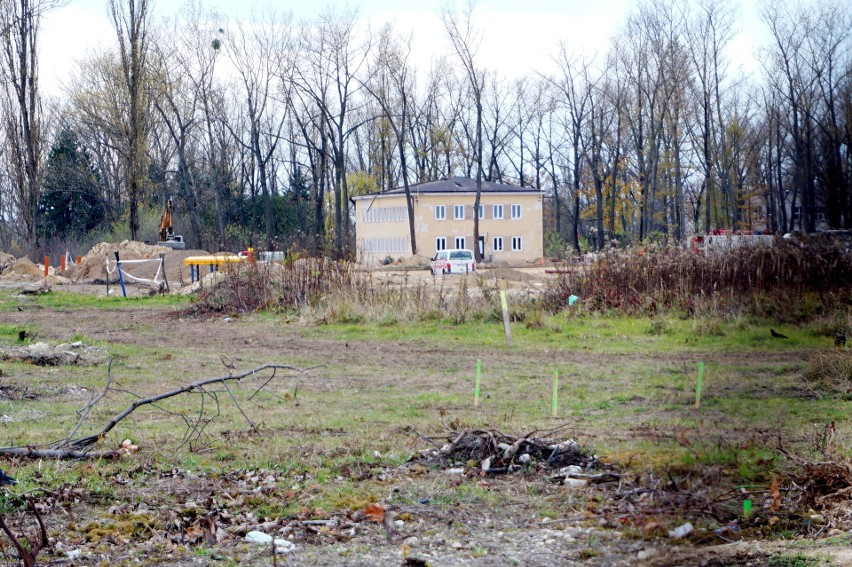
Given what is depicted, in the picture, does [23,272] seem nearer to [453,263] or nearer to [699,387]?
[453,263]

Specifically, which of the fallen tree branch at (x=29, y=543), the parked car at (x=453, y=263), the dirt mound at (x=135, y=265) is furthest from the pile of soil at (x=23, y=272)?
the fallen tree branch at (x=29, y=543)

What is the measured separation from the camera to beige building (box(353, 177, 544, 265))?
59978mm

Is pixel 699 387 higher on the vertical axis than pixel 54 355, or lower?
higher

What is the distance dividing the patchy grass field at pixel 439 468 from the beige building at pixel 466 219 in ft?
155

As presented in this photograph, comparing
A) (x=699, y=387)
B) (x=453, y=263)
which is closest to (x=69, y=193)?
(x=453, y=263)

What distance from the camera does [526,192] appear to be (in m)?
60.5

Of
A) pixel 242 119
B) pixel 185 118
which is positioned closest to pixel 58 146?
pixel 185 118

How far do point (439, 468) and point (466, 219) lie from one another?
54.6 meters

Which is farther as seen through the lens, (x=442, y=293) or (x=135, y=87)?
(x=135, y=87)

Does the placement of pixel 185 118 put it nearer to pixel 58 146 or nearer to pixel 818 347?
pixel 58 146

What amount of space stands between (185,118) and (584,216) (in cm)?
3156

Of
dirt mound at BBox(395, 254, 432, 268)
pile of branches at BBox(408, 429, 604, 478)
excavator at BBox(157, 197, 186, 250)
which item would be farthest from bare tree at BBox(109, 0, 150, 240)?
pile of branches at BBox(408, 429, 604, 478)

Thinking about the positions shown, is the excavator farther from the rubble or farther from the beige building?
the rubble

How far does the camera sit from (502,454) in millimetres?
6102
